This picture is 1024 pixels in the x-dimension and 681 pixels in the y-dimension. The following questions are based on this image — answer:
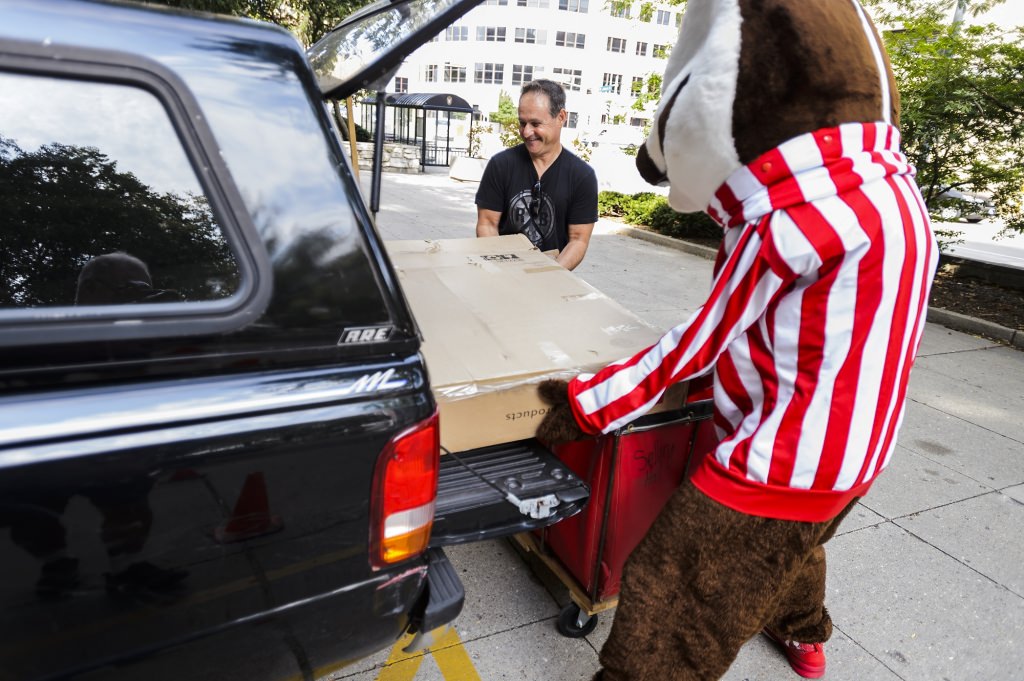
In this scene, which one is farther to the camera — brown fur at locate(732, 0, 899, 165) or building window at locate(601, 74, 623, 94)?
building window at locate(601, 74, 623, 94)

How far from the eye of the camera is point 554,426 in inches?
67.0

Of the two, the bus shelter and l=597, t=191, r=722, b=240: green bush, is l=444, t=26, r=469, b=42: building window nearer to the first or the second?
the bus shelter

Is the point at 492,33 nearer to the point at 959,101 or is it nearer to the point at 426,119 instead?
the point at 426,119

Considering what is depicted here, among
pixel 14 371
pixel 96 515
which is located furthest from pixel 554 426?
pixel 14 371

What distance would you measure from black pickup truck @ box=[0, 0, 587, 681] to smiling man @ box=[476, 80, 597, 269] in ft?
6.15

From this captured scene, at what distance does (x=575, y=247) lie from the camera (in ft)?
10.5

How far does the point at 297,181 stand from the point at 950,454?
13.3 ft

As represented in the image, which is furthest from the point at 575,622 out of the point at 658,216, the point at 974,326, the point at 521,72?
the point at 521,72

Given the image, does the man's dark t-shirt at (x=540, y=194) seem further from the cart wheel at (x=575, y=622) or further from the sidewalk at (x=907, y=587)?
the cart wheel at (x=575, y=622)

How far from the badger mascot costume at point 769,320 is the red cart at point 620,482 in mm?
241

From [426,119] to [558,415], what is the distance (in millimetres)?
18736

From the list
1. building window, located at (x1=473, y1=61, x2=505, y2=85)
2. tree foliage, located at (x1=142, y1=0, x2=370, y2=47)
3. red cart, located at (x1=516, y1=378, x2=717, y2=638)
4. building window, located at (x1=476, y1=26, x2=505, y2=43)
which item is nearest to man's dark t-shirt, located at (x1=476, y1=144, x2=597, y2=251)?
red cart, located at (x1=516, y1=378, x2=717, y2=638)

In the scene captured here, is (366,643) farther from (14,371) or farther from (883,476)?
(883,476)

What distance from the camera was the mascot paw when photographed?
1672 mm
